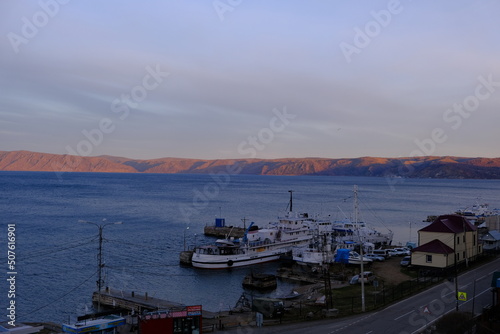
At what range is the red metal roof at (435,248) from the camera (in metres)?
32.3

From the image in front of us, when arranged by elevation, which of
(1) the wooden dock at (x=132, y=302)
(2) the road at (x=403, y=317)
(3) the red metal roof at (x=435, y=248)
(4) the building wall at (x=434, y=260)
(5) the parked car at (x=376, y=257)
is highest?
(3) the red metal roof at (x=435, y=248)

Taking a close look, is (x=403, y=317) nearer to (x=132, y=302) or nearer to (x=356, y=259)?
(x=132, y=302)

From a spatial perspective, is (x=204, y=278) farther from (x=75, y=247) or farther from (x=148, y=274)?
(x=75, y=247)

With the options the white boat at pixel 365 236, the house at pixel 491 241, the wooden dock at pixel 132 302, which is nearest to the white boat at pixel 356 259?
the white boat at pixel 365 236

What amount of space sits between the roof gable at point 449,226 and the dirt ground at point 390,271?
14.9ft

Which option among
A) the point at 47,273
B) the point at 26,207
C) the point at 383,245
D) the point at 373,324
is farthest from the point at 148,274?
the point at 26,207

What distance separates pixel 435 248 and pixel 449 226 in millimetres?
2875

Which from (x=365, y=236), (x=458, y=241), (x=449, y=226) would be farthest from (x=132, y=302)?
(x=365, y=236)

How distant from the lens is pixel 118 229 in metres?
71.7

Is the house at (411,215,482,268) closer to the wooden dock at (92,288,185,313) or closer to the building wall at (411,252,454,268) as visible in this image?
the building wall at (411,252,454,268)

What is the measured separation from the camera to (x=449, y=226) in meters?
34.5

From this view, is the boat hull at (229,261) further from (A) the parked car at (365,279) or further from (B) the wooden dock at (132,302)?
(A) the parked car at (365,279)

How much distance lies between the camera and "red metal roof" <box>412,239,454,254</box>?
32344mm

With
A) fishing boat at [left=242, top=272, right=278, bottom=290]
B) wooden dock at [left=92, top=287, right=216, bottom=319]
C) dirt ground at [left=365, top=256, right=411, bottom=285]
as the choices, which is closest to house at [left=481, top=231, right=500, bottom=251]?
dirt ground at [left=365, top=256, right=411, bottom=285]
